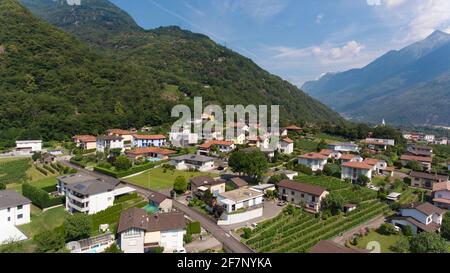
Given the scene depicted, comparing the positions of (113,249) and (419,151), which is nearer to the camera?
(113,249)

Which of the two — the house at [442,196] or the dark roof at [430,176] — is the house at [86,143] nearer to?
the dark roof at [430,176]

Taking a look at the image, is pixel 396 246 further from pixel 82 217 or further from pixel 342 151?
pixel 342 151

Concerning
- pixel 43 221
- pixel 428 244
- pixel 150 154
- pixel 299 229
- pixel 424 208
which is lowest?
pixel 299 229

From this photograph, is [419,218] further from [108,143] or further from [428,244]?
[108,143]

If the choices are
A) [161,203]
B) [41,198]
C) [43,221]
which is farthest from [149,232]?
[41,198]

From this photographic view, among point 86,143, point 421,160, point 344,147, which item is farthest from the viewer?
point 344,147

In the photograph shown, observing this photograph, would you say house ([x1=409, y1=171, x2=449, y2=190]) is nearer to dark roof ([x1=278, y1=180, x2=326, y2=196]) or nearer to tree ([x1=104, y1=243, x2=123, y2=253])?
dark roof ([x1=278, y1=180, x2=326, y2=196])
